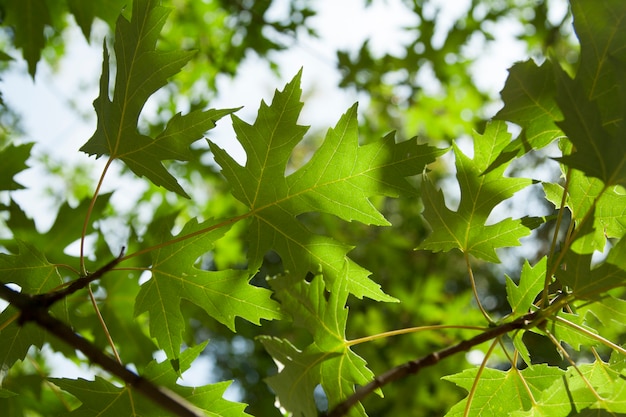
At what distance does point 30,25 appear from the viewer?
2.01m

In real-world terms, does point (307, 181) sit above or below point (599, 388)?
above

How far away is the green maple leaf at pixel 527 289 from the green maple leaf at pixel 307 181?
0.23m

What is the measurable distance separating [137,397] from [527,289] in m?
0.75

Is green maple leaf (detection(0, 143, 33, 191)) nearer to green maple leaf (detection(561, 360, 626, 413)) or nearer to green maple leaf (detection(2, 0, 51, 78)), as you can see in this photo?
green maple leaf (detection(2, 0, 51, 78))

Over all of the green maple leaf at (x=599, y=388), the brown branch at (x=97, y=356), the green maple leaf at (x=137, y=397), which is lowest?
the green maple leaf at (x=599, y=388)

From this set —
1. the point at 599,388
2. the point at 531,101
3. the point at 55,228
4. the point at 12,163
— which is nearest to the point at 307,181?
the point at 531,101

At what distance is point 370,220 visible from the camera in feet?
3.95

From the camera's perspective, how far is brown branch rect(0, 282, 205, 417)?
0.70m

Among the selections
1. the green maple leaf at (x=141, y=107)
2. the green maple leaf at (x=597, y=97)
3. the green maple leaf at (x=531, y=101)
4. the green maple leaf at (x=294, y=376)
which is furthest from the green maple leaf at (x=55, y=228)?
the green maple leaf at (x=597, y=97)

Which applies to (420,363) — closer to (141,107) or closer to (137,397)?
(137,397)

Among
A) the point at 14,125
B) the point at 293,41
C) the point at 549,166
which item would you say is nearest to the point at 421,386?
the point at 293,41

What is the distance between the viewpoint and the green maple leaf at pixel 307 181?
3.86 feet

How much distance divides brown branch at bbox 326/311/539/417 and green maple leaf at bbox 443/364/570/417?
0.18 m

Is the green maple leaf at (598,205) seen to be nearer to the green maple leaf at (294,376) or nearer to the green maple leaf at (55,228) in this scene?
the green maple leaf at (294,376)
